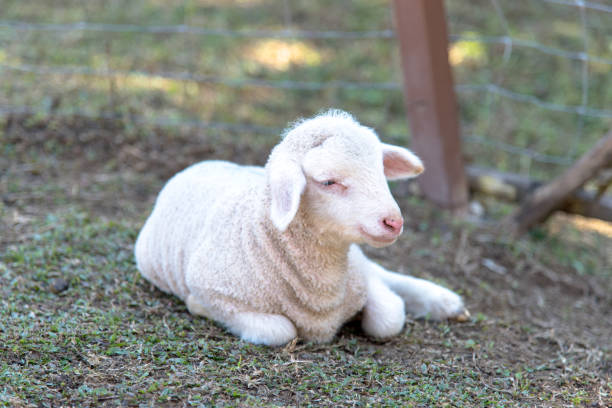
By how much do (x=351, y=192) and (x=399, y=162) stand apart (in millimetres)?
524

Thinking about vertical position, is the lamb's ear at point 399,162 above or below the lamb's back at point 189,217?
above

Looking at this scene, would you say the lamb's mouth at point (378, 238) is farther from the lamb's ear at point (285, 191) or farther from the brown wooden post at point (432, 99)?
the brown wooden post at point (432, 99)

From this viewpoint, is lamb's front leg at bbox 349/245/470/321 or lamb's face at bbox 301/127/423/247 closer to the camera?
lamb's face at bbox 301/127/423/247

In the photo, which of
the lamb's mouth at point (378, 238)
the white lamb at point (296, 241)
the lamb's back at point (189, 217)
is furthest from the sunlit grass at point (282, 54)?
the lamb's mouth at point (378, 238)

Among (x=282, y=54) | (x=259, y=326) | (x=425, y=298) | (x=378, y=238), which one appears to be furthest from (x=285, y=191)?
(x=282, y=54)

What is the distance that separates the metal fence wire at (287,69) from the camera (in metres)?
6.46

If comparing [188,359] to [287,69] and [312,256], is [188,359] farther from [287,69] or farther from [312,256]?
[287,69]

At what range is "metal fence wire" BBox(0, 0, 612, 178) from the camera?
646 centimetres

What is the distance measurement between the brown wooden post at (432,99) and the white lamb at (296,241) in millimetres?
1759

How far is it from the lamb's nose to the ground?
643mm

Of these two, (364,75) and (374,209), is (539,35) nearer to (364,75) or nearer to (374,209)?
(364,75)

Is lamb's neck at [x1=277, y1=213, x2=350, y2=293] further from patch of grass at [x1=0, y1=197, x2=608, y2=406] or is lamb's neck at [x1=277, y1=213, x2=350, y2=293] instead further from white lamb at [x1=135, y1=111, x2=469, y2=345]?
patch of grass at [x1=0, y1=197, x2=608, y2=406]

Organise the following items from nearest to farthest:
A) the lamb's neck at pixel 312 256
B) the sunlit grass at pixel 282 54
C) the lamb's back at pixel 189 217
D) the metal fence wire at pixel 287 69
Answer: the lamb's neck at pixel 312 256 < the lamb's back at pixel 189 217 < the metal fence wire at pixel 287 69 < the sunlit grass at pixel 282 54

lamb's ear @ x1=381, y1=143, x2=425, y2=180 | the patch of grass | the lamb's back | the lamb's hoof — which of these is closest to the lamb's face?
lamb's ear @ x1=381, y1=143, x2=425, y2=180
